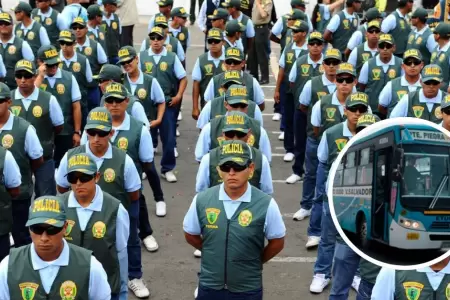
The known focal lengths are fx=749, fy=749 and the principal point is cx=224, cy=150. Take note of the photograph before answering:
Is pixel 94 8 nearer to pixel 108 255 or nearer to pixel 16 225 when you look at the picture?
pixel 16 225

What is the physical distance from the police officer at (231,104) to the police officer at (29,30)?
504 cm

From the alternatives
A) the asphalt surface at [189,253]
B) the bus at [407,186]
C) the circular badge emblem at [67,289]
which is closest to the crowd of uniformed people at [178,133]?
the circular badge emblem at [67,289]

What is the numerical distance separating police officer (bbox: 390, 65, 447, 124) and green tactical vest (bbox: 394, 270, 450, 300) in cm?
424

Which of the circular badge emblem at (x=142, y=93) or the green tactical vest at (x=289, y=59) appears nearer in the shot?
the circular badge emblem at (x=142, y=93)

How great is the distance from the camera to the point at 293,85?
36.2 feet

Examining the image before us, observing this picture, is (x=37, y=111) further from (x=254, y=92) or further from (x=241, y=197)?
(x=241, y=197)

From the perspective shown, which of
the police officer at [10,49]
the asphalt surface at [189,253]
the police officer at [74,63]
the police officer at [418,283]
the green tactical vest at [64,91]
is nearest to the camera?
the police officer at [418,283]

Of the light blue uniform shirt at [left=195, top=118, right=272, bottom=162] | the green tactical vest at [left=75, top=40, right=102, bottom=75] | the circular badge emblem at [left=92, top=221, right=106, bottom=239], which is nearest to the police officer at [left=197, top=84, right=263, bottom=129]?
the light blue uniform shirt at [left=195, top=118, right=272, bottom=162]

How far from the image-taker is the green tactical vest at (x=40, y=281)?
4.46 meters

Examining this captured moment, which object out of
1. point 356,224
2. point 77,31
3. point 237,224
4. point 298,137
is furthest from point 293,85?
point 356,224

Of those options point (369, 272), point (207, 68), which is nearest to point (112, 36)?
point (207, 68)

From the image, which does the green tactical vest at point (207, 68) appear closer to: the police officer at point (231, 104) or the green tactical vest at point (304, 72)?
the green tactical vest at point (304, 72)

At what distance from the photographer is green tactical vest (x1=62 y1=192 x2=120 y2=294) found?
5.40 m

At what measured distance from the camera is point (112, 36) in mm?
14438
